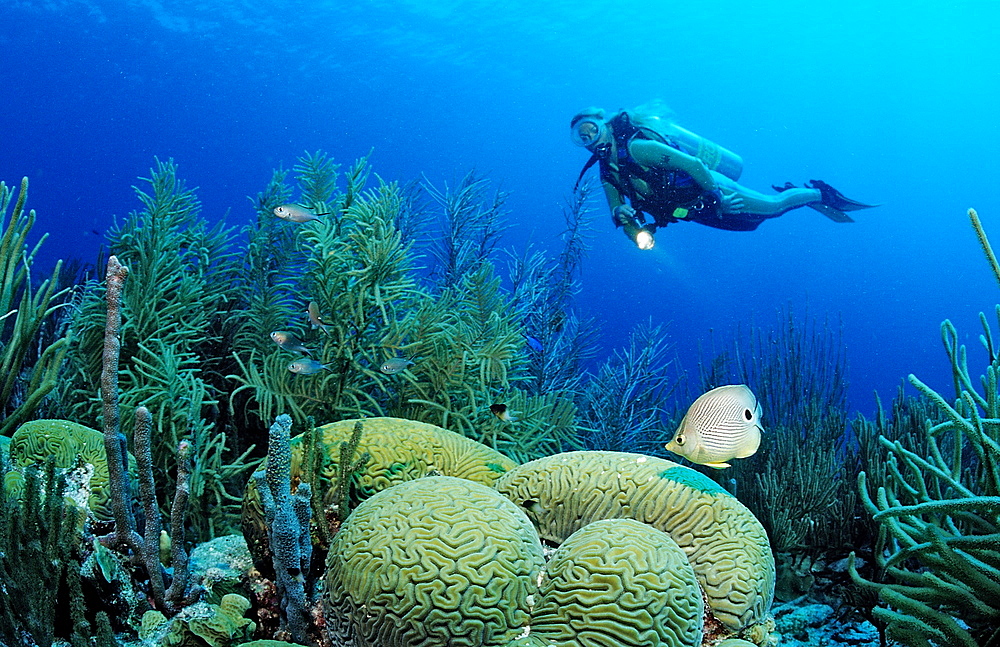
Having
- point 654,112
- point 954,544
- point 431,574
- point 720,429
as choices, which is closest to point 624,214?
point 654,112

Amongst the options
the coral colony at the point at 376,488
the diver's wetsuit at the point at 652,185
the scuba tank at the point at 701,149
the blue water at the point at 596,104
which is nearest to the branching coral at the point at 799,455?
the coral colony at the point at 376,488

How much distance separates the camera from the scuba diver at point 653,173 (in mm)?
7672

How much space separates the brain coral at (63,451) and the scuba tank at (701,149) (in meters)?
7.12

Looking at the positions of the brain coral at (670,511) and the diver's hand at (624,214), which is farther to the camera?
the diver's hand at (624,214)

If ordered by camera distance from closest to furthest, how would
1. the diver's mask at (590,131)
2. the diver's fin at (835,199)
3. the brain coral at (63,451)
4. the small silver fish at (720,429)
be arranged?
1. the small silver fish at (720,429)
2. the brain coral at (63,451)
3. the diver's mask at (590,131)
4. the diver's fin at (835,199)

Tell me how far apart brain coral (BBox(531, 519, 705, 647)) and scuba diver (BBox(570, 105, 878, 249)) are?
5.11 meters

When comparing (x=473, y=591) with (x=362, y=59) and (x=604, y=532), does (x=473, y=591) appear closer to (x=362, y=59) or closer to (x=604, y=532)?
(x=604, y=532)

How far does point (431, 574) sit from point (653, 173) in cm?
648

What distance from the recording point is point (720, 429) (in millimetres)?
2658

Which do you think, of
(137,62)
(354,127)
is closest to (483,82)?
(354,127)

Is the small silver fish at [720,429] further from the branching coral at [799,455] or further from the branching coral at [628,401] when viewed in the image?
the branching coral at [628,401]

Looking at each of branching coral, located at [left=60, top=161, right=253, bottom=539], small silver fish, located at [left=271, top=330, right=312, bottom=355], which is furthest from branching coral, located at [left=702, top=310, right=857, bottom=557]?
branching coral, located at [left=60, top=161, right=253, bottom=539]

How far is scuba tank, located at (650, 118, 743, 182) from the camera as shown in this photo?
26.7 feet

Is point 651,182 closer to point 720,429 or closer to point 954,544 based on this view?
point 720,429
